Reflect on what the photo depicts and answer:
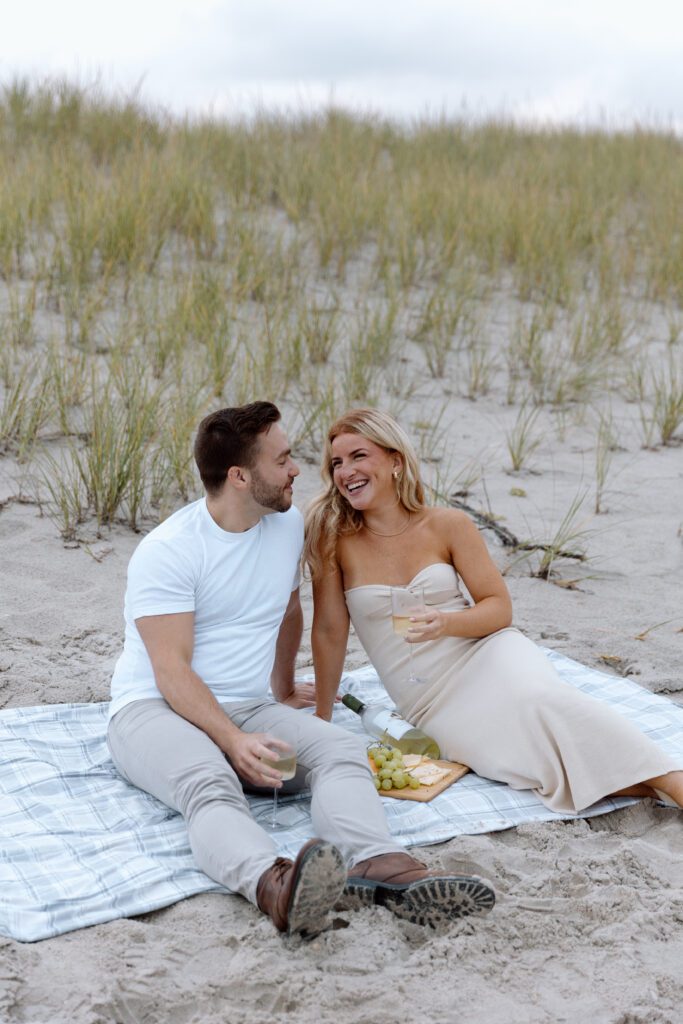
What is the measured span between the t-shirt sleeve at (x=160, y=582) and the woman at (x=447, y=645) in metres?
0.59

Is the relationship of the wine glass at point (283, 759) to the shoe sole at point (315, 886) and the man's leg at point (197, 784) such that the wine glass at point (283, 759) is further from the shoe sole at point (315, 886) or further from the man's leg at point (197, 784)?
the shoe sole at point (315, 886)

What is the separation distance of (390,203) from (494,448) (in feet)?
13.0

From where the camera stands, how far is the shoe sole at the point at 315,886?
108 inches

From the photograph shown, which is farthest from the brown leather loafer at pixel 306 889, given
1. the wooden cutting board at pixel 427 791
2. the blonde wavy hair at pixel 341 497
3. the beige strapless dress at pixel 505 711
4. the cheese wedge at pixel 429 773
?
the blonde wavy hair at pixel 341 497

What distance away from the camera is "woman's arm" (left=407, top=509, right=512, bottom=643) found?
3.95 meters

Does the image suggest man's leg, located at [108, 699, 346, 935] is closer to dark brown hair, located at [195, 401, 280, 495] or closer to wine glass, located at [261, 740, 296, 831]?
wine glass, located at [261, 740, 296, 831]

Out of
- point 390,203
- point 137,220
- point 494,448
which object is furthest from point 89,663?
point 390,203

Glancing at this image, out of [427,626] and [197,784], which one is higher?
[427,626]

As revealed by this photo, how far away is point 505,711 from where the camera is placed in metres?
3.84

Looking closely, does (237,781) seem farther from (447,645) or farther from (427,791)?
(447,645)

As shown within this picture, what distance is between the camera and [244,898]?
3.15m

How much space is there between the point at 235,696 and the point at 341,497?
0.82 m

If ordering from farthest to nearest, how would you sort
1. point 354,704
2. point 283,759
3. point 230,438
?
1. point 354,704
2. point 230,438
3. point 283,759

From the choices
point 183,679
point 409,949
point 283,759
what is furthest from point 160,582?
point 409,949
